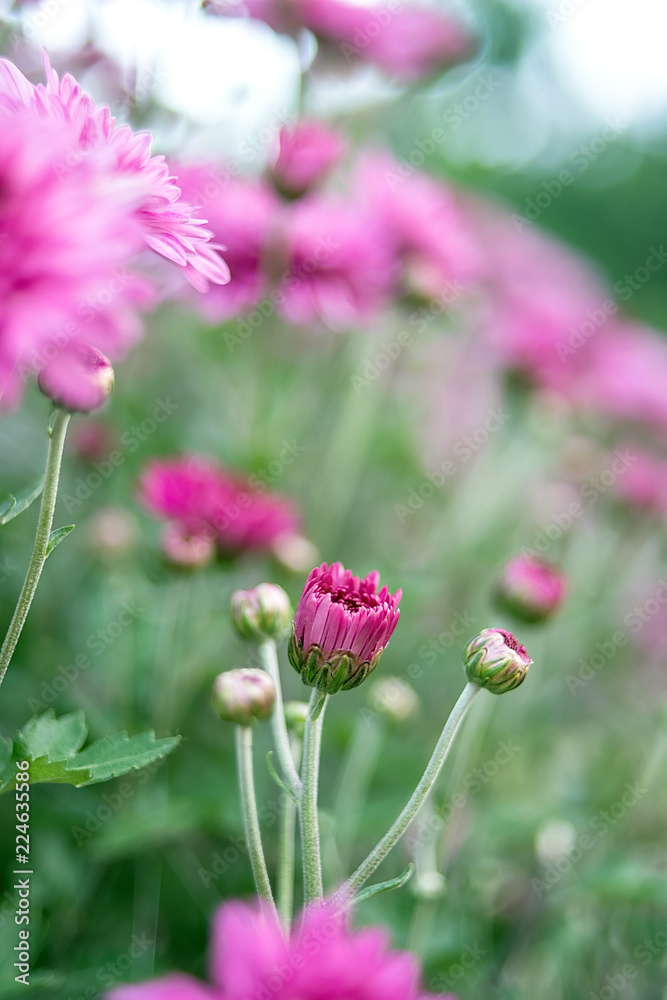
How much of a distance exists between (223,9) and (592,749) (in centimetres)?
175

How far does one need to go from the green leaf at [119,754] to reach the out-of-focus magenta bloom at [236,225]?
34.2 inches

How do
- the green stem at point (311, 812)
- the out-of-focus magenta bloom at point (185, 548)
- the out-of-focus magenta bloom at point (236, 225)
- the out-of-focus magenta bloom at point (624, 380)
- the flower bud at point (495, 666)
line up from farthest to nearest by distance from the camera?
the out-of-focus magenta bloom at point (624, 380) < the out-of-focus magenta bloom at point (236, 225) < the out-of-focus magenta bloom at point (185, 548) < the flower bud at point (495, 666) < the green stem at point (311, 812)

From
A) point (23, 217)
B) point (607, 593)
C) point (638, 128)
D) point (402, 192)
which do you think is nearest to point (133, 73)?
point (402, 192)

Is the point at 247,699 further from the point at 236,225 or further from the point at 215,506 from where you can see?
the point at 236,225

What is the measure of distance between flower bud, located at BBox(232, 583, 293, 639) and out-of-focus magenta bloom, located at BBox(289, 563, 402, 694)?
0.15m

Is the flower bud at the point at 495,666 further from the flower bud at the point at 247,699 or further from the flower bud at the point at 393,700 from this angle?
the flower bud at the point at 393,700

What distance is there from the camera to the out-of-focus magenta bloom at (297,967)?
18.4 inches

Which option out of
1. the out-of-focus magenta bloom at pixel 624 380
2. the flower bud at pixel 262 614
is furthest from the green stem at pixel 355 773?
the out-of-focus magenta bloom at pixel 624 380

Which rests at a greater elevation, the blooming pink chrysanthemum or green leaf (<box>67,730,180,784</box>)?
the blooming pink chrysanthemum

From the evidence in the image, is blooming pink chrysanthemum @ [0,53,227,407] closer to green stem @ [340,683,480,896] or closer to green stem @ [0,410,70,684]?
green stem @ [0,410,70,684]

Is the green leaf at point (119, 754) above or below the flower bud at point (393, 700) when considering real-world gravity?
above

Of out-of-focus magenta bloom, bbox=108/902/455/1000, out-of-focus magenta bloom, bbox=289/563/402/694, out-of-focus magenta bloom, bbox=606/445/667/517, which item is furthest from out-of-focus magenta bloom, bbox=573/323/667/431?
out-of-focus magenta bloom, bbox=108/902/455/1000

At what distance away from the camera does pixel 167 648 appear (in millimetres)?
1329

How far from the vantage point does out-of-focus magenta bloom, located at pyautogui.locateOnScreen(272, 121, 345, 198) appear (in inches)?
52.6
